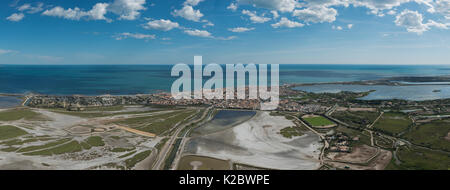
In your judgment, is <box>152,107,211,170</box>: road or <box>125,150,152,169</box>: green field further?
<box>152,107,211,170</box>: road

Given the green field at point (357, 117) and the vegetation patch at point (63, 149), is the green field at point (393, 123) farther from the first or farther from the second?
the vegetation patch at point (63, 149)

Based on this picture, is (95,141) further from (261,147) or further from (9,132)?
(261,147)

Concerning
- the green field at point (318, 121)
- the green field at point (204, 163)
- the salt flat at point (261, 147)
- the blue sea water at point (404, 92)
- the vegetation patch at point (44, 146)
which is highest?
the blue sea water at point (404, 92)

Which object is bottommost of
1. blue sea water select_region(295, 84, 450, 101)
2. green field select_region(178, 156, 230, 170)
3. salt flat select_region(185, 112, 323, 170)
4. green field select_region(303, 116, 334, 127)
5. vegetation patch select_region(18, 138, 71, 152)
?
green field select_region(178, 156, 230, 170)

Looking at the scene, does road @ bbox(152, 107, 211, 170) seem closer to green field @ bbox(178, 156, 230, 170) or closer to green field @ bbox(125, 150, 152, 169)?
green field @ bbox(125, 150, 152, 169)

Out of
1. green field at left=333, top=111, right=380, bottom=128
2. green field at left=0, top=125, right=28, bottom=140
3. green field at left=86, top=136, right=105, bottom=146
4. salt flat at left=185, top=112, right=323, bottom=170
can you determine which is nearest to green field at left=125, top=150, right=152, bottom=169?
salt flat at left=185, top=112, right=323, bottom=170

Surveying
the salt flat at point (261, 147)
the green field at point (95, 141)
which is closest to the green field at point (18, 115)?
the green field at point (95, 141)
